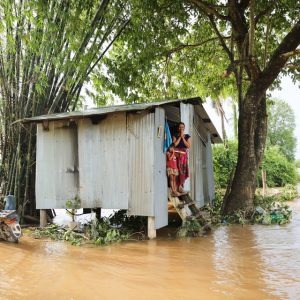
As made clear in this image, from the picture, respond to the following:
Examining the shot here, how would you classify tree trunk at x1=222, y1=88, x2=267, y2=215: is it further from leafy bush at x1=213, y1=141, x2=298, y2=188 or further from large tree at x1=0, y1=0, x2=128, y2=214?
leafy bush at x1=213, y1=141, x2=298, y2=188

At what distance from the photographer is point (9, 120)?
870 centimetres

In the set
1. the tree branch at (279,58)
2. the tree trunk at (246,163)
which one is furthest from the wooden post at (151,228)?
the tree branch at (279,58)

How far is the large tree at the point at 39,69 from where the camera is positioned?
7816mm

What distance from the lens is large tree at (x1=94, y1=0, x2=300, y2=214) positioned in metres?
9.02

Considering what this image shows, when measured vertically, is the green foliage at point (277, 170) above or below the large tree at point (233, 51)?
below

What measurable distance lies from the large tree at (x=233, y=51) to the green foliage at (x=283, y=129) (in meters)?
20.9

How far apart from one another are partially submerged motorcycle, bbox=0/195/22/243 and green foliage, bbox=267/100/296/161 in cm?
2733

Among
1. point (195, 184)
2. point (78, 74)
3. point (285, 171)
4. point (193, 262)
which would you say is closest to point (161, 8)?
point (78, 74)

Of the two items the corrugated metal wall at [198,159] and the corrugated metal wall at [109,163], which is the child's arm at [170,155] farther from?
the corrugated metal wall at [198,159]

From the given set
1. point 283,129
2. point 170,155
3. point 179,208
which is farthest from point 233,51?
point 283,129

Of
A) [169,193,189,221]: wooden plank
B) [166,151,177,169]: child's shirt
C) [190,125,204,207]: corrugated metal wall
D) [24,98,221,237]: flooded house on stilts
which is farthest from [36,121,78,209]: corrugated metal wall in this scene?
[190,125,204,207]: corrugated metal wall

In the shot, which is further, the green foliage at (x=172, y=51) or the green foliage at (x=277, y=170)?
the green foliage at (x=277, y=170)

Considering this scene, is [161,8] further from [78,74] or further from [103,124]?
[103,124]

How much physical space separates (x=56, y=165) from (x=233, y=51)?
6.41 m
